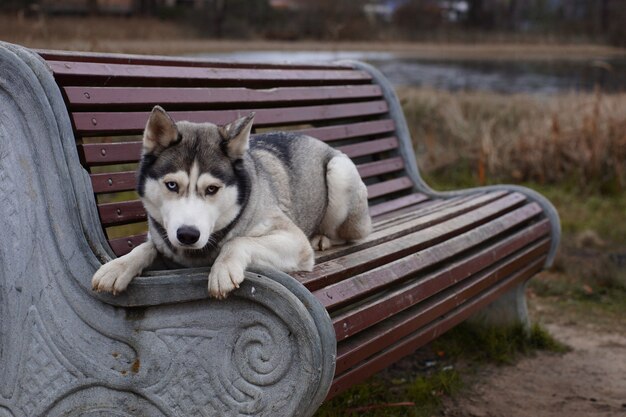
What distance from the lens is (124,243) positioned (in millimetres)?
3412

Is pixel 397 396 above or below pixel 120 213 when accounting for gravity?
below

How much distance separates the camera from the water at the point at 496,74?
13.6 meters

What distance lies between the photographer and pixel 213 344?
9.13 feet

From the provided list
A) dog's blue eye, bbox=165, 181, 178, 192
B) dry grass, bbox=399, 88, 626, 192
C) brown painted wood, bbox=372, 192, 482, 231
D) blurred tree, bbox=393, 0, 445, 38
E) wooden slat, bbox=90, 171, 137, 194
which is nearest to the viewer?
dog's blue eye, bbox=165, 181, 178, 192

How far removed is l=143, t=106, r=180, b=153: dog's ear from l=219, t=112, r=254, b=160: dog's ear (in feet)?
0.58

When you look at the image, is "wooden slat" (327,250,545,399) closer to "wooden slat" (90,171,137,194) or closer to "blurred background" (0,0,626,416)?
"blurred background" (0,0,626,416)

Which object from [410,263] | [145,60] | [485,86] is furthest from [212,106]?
[485,86]

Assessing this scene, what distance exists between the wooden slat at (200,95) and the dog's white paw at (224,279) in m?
1.01

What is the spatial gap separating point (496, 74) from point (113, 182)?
59.7 feet

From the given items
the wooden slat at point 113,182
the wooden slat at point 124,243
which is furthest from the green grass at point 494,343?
the wooden slat at point 113,182

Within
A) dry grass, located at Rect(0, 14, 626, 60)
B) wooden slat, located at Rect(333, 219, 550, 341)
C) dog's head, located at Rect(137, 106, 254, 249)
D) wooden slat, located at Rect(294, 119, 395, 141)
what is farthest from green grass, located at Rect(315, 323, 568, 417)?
dry grass, located at Rect(0, 14, 626, 60)

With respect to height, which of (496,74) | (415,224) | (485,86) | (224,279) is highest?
(224,279)

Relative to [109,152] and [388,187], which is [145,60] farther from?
[388,187]

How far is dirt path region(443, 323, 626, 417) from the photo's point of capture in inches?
170
